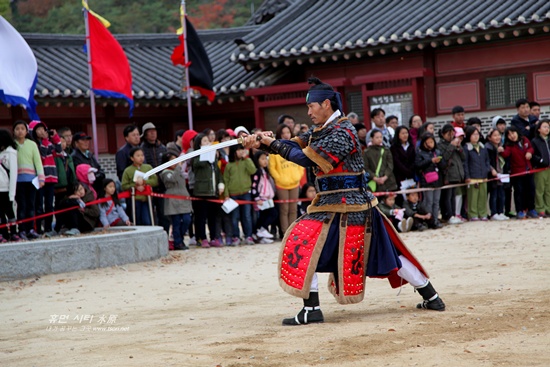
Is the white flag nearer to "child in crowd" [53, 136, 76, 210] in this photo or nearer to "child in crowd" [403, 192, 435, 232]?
"child in crowd" [53, 136, 76, 210]

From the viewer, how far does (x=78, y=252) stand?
941 centimetres

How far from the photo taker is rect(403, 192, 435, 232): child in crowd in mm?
12414

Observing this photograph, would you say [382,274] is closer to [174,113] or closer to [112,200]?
[112,200]

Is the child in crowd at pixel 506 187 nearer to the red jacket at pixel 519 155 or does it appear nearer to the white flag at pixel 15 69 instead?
the red jacket at pixel 519 155

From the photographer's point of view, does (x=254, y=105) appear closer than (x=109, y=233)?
No

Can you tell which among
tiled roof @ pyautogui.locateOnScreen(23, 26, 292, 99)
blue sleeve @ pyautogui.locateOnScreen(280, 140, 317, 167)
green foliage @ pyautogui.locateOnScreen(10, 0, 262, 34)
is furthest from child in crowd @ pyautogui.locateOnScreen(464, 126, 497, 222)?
green foliage @ pyautogui.locateOnScreen(10, 0, 262, 34)

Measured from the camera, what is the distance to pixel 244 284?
8.26 m

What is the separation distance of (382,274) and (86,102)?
13806 millimetres

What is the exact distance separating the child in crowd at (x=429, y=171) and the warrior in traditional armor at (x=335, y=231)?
21.7 ft

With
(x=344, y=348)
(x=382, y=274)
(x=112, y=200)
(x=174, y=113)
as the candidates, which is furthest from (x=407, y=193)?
(x=174, y=113)

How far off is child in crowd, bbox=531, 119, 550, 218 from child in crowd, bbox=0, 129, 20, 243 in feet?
26.5

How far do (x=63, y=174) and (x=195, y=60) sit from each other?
5525mm

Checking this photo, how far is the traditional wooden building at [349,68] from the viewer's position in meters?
16.2

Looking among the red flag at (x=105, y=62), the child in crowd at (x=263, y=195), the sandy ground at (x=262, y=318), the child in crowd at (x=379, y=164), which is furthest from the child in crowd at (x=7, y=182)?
the child in crowd at (x=379, y=164)
